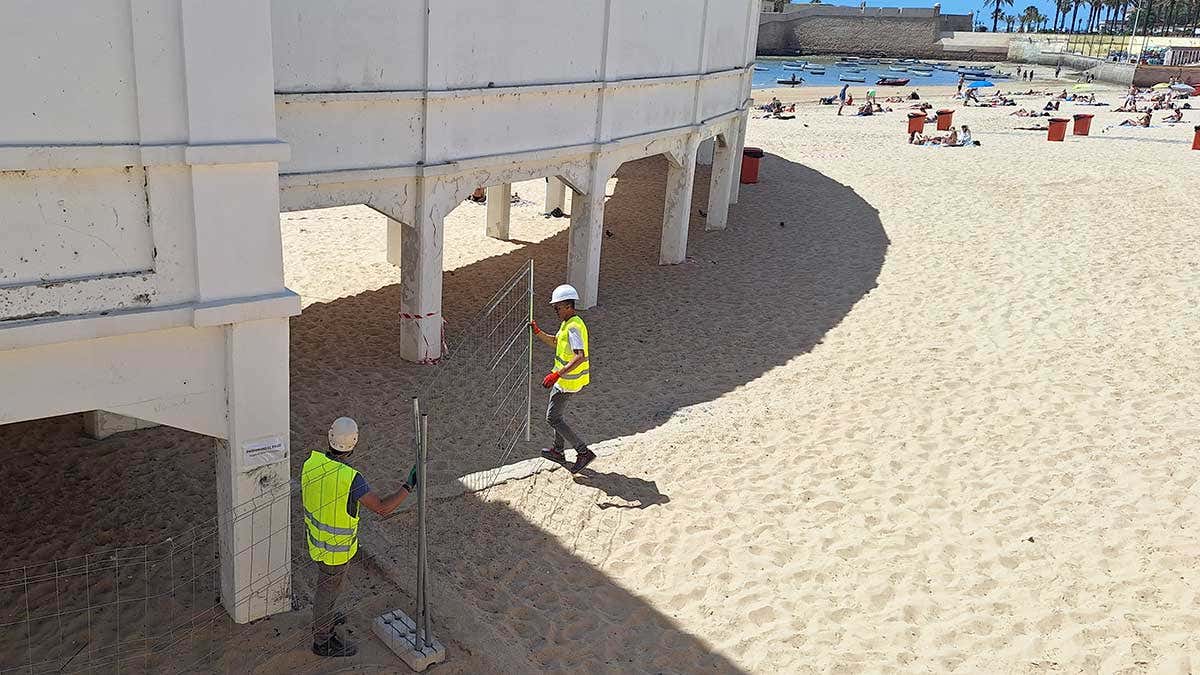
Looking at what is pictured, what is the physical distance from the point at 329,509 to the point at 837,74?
86.9 meters

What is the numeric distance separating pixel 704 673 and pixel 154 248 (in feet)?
15.6

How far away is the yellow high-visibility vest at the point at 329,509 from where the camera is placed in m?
6.35

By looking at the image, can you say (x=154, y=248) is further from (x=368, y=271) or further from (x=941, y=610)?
(x=368, y=271)

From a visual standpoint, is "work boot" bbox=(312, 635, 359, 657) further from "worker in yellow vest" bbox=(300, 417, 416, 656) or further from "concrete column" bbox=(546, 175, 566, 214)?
"concrete column" bbox=(546, 175, 566, 214)

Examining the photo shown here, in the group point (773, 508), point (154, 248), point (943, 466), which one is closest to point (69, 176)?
point (154, 248)

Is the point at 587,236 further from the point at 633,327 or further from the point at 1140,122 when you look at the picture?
the point at 1140,122

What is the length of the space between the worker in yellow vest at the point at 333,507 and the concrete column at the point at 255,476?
58 centimetres

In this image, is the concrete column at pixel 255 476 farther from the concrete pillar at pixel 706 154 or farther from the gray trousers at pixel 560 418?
the concrete pillar at pixel 706 154

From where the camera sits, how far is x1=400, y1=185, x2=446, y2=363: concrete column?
12.2 metres

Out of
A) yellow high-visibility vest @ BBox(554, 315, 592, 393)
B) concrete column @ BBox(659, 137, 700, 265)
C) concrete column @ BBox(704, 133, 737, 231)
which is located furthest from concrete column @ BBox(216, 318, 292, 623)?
concrete column @ BBox(704, 133, 737, 231)

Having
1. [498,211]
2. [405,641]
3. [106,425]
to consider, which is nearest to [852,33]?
[498,211]

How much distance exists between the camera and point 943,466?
32.3 ft

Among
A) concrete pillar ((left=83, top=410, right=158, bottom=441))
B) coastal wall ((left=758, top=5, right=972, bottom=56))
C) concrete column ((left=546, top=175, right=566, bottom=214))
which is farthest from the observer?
coastal wall ((left=758, top=5, right=972, bottom=56))

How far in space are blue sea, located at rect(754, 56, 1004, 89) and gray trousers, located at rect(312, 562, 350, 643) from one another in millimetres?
69042
